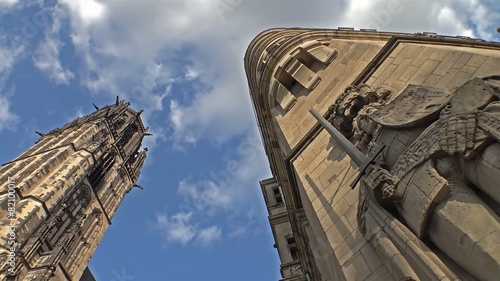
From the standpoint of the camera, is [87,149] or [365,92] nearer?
[365,92]

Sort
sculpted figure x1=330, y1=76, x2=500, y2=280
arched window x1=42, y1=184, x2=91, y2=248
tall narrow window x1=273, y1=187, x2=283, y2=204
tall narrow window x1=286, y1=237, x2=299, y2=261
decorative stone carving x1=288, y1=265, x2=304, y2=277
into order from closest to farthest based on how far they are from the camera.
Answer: sculpted figure x1=330, y1=76, x2=500, y2=280 → decorative stone carving x1=288, y1=265, x2=304, y2=277 → tall narrow window x1=286, y1=237, x2=299, y2=261 → tall narrow window x1=273, y1=187, x2=283, y2=204 → arched window x1=42, y1=184, x2=91, y2=248

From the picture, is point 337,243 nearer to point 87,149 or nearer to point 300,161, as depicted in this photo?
point 300,161

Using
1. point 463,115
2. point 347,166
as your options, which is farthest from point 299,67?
point 463,115

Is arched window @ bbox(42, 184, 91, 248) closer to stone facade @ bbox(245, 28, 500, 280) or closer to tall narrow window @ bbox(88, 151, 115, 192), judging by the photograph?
tall narrow window @ bbox(88, 151, 115, 192)

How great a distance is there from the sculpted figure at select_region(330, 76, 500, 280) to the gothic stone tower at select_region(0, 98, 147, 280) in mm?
38304

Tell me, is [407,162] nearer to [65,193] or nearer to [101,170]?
[65,193]

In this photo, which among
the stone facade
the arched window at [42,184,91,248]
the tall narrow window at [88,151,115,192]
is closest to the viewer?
the stone facade

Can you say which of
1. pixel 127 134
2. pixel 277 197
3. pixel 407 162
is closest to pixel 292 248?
pixel 277 197

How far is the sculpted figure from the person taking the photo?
4.78 metres

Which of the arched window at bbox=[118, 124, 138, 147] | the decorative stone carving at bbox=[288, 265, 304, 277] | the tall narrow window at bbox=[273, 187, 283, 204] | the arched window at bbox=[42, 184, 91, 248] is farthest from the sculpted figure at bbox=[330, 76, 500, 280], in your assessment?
the arched window at bbox=[118, 124, 138, 147]

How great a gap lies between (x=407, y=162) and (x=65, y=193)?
47132mm

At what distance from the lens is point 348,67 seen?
12.2m

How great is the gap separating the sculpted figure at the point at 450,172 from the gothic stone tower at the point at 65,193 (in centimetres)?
3830

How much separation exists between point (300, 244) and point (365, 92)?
29.2 feet
